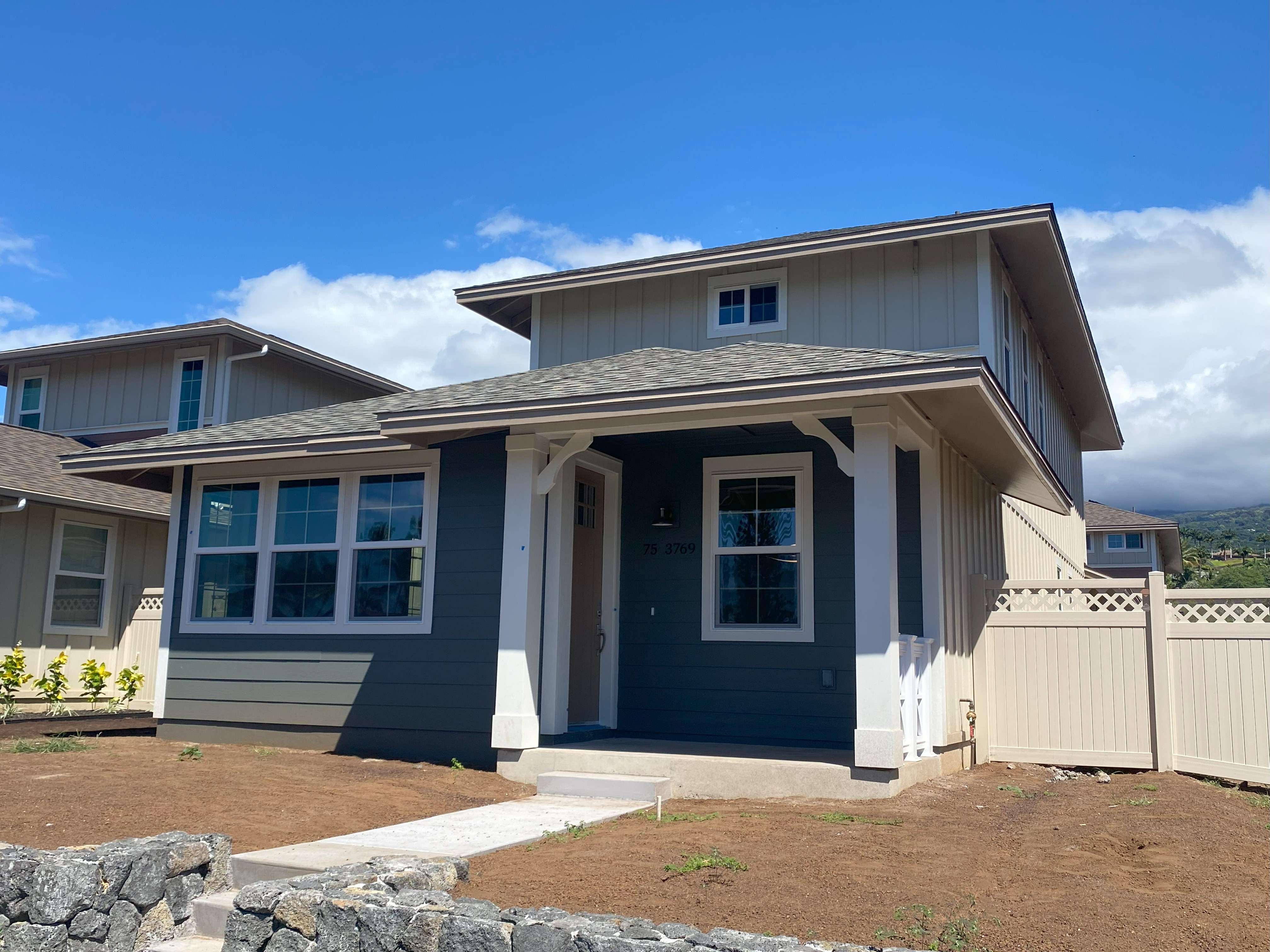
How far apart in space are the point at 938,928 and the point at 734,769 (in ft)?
11.2

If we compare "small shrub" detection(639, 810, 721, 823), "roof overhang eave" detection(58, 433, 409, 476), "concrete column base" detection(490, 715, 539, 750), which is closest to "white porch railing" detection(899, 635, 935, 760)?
"small shrub" detection(639, 810, 721, 823)

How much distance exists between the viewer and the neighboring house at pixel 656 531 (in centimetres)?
775

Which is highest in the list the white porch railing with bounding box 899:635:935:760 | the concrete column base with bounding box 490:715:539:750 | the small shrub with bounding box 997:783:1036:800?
the white porch railing with bounding box 899:635:935:760

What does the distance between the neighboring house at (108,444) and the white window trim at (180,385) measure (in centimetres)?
2

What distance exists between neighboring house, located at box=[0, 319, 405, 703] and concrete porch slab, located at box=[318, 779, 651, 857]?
6.43 meters

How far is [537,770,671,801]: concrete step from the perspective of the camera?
7.18 m

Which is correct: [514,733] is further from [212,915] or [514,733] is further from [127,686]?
[127,686]

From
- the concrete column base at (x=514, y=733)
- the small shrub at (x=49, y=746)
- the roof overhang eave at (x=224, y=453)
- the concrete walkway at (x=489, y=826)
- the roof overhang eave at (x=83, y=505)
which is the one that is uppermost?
the roof overhang eave at (x=224, y=453)

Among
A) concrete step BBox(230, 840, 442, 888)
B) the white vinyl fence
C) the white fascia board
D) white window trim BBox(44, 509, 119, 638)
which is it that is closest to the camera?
concrete step BBox(230, 840, 442, 888)

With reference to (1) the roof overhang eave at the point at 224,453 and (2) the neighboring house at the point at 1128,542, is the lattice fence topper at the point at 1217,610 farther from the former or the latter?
(2) the neighboring house at the point at 1128,542

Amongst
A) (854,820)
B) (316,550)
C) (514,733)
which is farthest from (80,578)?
(854,820)

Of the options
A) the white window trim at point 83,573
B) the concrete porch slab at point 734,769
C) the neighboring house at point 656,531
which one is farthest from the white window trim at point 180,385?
the concrete porch slab at point 734,769

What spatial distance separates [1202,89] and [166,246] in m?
16.2

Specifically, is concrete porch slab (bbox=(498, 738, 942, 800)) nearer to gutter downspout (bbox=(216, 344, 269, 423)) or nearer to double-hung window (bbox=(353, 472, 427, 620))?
double-hung window (bbox=(353, 472, 427, 620))
